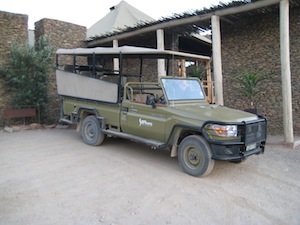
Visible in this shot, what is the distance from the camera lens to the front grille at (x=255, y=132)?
4.42 metres

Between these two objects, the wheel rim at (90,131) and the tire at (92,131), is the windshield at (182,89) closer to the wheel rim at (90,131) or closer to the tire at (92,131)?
the tire at (92,131)

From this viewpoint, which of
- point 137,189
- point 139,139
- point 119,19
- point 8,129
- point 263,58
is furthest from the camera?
point 119,19

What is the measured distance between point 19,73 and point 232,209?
877 cm

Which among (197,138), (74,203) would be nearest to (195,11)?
(197,138)

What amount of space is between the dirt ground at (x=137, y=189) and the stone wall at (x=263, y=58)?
117 inches

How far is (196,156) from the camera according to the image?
4602mm

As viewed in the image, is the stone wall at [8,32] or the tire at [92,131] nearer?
the tire at [92,131]

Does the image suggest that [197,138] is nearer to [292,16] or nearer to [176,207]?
[176,207]

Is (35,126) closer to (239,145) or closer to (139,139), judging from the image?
(139,139)

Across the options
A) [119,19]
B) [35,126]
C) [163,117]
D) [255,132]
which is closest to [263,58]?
[255,132]

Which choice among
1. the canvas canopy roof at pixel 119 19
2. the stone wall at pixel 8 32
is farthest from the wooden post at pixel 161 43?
the canvas canopy roof at pixel 119 19

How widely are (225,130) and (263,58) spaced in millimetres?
5889

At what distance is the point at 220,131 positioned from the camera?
14.0 ft

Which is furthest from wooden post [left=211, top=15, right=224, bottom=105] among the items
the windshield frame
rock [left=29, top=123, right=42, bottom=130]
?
rock [left=29, top=123, right=42, bottom=130]
